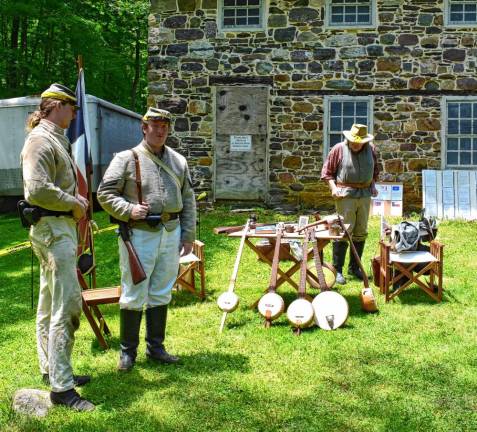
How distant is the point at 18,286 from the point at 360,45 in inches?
333

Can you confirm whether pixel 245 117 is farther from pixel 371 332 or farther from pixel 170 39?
pixel 371 332

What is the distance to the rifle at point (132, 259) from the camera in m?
4.63

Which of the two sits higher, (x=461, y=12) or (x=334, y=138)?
(x=461, y=12)

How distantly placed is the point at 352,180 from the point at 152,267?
340 centimetres

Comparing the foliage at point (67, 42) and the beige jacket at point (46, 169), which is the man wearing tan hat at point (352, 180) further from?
the foliage at point (67, 42)

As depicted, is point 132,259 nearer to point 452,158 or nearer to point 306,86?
point 306,86

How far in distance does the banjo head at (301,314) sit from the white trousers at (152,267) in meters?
1.29

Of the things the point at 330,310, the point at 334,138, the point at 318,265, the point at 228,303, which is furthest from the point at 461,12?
the point at 228,303

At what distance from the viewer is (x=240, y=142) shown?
1337cm

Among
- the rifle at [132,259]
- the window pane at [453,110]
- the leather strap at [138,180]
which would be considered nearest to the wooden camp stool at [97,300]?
the rifle at [132,259]

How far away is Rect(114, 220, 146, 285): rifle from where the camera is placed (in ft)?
15.2

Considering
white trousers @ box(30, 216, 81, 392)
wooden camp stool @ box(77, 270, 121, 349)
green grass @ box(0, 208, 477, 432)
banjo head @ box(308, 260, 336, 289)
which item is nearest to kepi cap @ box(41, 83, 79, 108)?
white trousers @ box(30, 216, 81, 392)

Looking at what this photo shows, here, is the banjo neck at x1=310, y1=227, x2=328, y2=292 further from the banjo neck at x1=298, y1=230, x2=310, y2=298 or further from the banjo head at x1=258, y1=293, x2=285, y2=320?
the banjo head at x1=258, y1=293, x2=285, y2=320

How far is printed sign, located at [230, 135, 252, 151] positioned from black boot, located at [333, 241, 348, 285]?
608 cm
